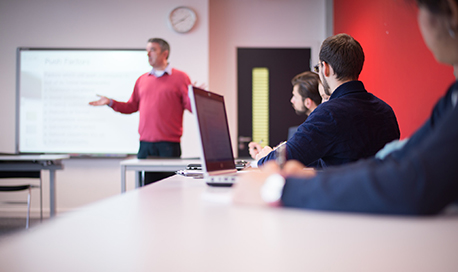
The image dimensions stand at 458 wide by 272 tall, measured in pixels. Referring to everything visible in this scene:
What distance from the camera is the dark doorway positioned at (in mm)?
5246

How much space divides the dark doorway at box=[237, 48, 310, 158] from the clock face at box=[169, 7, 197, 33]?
849 mm

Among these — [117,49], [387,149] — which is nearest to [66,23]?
[117,49]

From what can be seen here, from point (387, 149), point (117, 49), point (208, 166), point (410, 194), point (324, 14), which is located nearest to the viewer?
point (410, 194)

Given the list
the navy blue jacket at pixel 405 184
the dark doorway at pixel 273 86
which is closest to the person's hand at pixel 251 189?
the navy blue jacket at pixel 405 184

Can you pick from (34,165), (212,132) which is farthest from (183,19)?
(212,132)

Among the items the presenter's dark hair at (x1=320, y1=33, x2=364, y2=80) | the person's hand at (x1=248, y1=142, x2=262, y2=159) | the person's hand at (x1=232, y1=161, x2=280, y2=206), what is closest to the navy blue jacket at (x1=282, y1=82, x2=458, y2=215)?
the person's hand at (x1=232, y1=161, x2=280, y2=206)

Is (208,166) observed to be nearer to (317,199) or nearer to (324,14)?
(317,199)

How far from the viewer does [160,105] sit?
3791 mm

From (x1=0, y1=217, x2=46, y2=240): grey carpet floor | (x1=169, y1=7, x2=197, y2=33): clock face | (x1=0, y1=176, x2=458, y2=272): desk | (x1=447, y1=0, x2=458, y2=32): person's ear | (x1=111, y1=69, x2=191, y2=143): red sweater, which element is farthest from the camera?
(x1=169, y1=7, x2=197, y2=33): clock face

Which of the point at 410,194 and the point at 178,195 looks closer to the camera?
the point at 410,194

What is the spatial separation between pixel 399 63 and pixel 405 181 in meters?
2.61

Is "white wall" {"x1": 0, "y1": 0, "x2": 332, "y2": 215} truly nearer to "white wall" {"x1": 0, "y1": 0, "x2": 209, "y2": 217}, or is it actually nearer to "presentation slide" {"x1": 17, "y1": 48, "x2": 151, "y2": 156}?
"white wall" {"x1": 0, "y1": 0, "x2": 209, "y2": 217}

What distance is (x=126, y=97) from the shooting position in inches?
196

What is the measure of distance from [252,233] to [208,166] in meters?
0.66
